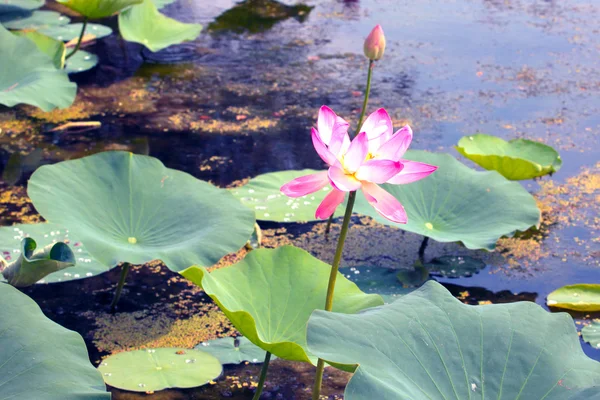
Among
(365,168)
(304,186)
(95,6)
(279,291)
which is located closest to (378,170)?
(365,168)

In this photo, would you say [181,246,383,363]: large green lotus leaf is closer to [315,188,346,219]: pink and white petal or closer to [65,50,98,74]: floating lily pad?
[315,188,346,219]: pink and white petal

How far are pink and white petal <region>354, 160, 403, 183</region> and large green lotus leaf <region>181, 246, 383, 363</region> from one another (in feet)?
1.30

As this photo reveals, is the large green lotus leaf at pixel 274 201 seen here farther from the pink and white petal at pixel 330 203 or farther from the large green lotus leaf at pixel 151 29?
the large green lotus leaf at pixel 151 29

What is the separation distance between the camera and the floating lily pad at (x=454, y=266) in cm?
212

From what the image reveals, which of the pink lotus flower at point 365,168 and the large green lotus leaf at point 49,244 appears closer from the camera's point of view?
the pink lotus flower at point 365,168

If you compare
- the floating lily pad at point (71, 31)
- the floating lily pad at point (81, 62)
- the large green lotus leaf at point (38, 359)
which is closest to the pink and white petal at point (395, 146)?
the large green lotus leaf at point (38, 359)

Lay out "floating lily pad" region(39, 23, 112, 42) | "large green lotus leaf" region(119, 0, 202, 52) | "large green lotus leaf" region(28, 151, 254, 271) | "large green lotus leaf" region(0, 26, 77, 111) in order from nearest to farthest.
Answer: "large green lotus leaf" region(28, 151, 254, 271), "large green lotus leaf" region(0, 26, 77, 111), "large green lotus leaf" region(119, 0, 202, 52), "floating lily pad" region(39, 23, 112, 42)

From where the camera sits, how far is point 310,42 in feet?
13.3

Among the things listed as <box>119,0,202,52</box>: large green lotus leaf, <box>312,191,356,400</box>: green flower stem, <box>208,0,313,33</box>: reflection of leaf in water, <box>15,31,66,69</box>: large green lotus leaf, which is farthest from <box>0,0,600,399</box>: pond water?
<box>312,191,356,400</box>: green flower stem

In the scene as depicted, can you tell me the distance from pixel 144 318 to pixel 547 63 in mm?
2747

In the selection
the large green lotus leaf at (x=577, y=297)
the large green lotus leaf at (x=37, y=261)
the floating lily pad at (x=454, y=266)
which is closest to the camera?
the large green lotus leaf at (x=37, y=261)

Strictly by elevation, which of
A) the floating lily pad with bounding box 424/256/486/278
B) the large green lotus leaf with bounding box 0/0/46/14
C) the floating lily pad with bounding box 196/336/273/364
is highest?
the floating lily pad with bounding box 196/336/273/364

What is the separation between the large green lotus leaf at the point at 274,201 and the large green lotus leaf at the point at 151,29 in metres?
1.57

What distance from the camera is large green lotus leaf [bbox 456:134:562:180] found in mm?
2299
